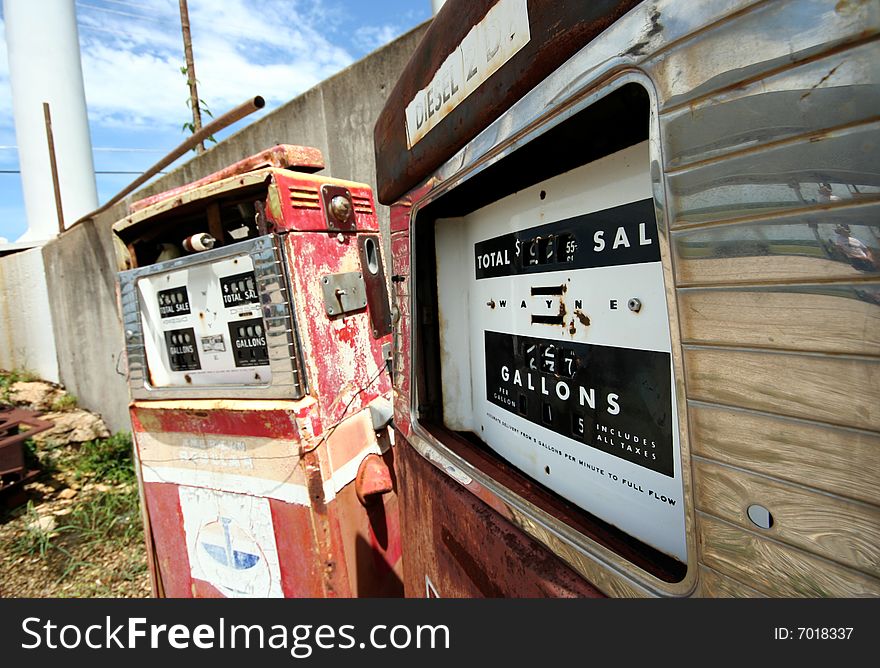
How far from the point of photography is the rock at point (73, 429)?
15.4 ft

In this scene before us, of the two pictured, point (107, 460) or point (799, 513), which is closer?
point (799, 513)

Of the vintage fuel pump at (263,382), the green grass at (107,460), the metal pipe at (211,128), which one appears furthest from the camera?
the green grass at (107,460)

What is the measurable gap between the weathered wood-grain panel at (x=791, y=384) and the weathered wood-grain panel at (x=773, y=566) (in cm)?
11

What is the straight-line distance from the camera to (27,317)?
232 inches

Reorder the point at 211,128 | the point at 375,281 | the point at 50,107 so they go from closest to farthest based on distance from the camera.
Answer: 1. the point at 375,281
2. the point at 211,128
3. the point at 50,107

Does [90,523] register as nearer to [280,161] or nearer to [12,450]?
[12,450]

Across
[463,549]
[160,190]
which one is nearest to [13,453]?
[160,190]

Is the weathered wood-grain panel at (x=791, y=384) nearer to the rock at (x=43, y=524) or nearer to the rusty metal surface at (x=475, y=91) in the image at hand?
the rusty metal surface at (x=475, y=91)

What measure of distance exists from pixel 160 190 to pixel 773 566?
15.6 ft

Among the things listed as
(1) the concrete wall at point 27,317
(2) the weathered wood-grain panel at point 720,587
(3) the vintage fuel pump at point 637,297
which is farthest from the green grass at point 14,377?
(2) the weathered wood-grain panel at point 720,587

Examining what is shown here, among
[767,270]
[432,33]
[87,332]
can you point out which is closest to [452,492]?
[767,270]

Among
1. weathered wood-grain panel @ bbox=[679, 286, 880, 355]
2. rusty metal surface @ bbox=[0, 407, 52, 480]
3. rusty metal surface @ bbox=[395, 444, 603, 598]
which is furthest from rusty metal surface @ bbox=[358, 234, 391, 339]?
rusty metal surface @ bbox=[0, 407, 52, 480]

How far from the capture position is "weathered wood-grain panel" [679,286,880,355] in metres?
0.34
